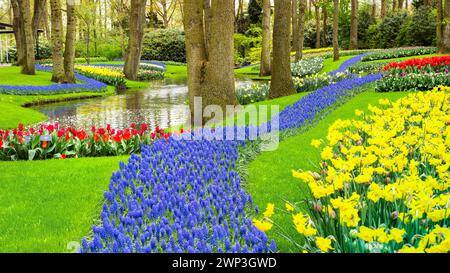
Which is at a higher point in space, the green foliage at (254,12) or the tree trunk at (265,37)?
the green foliage at (254,12)

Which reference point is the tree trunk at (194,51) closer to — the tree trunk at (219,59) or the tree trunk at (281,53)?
the tree trunk at (219,59)

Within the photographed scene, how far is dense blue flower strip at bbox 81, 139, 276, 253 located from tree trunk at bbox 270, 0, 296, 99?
9.67 m

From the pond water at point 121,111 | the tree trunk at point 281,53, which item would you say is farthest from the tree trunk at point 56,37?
the tree trunk at point 281,53

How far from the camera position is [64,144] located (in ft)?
28.3

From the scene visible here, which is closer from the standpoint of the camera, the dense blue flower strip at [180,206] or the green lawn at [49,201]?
the dense blue flower strip at [180,206]

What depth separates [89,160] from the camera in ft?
25.8

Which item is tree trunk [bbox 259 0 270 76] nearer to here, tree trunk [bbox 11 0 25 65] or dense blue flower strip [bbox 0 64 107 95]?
dense blue flower strip [bbox 0 64 107 95]

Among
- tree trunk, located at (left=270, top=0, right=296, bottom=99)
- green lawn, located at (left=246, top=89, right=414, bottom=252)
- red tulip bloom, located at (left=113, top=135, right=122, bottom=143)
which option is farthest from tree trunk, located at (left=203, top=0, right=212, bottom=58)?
red tulip bloom, located at (left=113, top=135, right=122, bottom=143)

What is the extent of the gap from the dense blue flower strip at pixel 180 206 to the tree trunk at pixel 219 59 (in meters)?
5.18

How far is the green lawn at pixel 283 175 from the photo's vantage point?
470 centimetres

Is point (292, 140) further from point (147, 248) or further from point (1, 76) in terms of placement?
point (1, 76)

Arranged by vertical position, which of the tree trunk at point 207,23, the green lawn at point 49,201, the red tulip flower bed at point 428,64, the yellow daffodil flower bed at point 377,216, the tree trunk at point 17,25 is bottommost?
the green lawn at point 49,201
